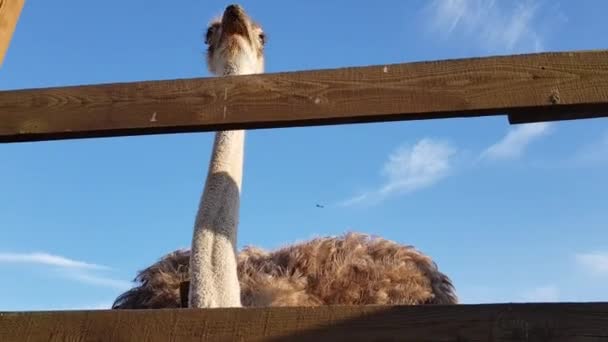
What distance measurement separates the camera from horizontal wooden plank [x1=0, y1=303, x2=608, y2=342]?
176 cm

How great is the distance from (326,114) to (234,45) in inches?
98.0

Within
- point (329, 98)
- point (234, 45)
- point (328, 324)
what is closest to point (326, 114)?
point (329, 98)

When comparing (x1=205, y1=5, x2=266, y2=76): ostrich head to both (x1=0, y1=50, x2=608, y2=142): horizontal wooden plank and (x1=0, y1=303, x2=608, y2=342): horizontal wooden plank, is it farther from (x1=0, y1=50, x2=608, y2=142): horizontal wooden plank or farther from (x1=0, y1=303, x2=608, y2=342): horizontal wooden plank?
(x1=0, y1=303, x2=608, y2=342): horizontal wooden plank

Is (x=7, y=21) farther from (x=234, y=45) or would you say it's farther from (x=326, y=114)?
(x=234, y=45)

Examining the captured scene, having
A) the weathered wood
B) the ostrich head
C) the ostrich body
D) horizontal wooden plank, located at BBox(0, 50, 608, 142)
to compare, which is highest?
the ostrich head

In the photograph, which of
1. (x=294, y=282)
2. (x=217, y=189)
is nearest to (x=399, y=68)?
(x=217, y=189)

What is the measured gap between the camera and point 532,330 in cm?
175

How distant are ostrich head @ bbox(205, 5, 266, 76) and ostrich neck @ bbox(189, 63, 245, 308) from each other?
2.17 feet

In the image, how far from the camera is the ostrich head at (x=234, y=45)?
438 centimetres

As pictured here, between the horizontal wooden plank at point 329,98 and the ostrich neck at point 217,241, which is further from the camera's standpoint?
the ostrich neck at point 217,241

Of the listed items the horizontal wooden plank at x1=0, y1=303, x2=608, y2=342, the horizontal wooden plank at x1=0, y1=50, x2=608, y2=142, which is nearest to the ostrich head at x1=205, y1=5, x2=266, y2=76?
the horizontal wooden plank at x1=0, y1=50, x2=608, y2=142

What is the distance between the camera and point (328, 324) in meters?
1.83

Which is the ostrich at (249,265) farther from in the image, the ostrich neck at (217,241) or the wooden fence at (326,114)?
the wooden fence at (326,114)

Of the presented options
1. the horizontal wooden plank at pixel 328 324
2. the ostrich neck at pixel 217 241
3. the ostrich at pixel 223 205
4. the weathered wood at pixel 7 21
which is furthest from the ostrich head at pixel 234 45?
the horizontal wooden plank at pixel 328 324
